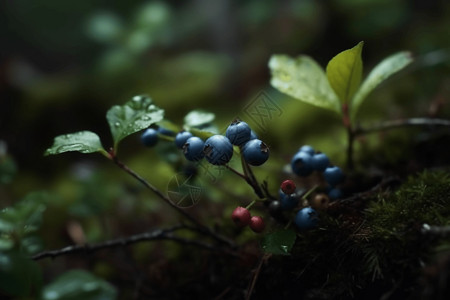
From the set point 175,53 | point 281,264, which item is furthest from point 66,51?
point 281,264

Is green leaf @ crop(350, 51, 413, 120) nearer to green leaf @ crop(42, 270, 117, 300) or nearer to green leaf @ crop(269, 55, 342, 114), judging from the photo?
green leaf @ crop(269, 55, 342, 114)

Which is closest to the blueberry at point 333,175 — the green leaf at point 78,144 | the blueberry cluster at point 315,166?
the blueberry cluster at point 315,166

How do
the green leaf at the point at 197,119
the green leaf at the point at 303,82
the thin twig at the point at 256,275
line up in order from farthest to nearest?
1. the green leaf at the point at 303,82
2. the green leaf at the point at 197,119
3. the thin twig at the point at 256,275

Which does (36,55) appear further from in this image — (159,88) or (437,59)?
(437,59)

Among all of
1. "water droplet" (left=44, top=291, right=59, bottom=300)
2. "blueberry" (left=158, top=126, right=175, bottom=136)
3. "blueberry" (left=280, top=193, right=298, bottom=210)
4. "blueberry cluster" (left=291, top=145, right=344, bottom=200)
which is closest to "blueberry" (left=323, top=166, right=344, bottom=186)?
"blueberry cluster" (left=291, top=145, right=344, bottom=200)

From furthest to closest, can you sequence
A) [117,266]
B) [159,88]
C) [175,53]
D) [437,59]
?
[175,53] → [159,88] → [437,59] → [117,266]

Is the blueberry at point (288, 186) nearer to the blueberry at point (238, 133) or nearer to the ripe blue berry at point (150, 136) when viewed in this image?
the blueberry at point (238, 133)
